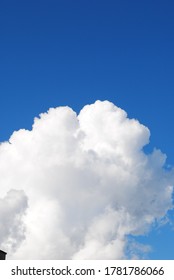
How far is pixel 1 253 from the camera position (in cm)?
9931
